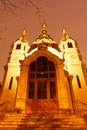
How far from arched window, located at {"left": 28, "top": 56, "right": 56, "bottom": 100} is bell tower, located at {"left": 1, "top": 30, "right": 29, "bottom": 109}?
282 cm

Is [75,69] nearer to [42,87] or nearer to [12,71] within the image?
[42,87]

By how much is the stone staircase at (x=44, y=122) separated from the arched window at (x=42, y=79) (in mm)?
5383

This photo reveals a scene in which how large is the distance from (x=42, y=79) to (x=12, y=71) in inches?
217

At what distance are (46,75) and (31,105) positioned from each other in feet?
11.6

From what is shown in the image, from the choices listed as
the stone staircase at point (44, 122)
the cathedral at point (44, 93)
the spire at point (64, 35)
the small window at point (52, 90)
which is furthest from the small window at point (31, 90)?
the spire at point (64, 35)

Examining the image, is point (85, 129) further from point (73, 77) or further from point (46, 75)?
point (73, 77)

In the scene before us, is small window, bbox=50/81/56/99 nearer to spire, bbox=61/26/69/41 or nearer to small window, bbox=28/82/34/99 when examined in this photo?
small window, bbox=28/82/34/99

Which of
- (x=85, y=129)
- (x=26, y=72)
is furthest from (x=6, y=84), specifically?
(x=85, y=129)

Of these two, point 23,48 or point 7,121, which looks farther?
point 23,48

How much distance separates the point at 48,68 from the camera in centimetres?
2111

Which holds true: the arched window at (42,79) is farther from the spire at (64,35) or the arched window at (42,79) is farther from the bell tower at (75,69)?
the spire at (64,35)

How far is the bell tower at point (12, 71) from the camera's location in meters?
21.5

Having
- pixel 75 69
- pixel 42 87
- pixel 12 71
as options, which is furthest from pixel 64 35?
pixel 42 87

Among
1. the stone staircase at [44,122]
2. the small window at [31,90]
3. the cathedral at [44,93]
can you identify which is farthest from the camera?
the small window at [31,90]
